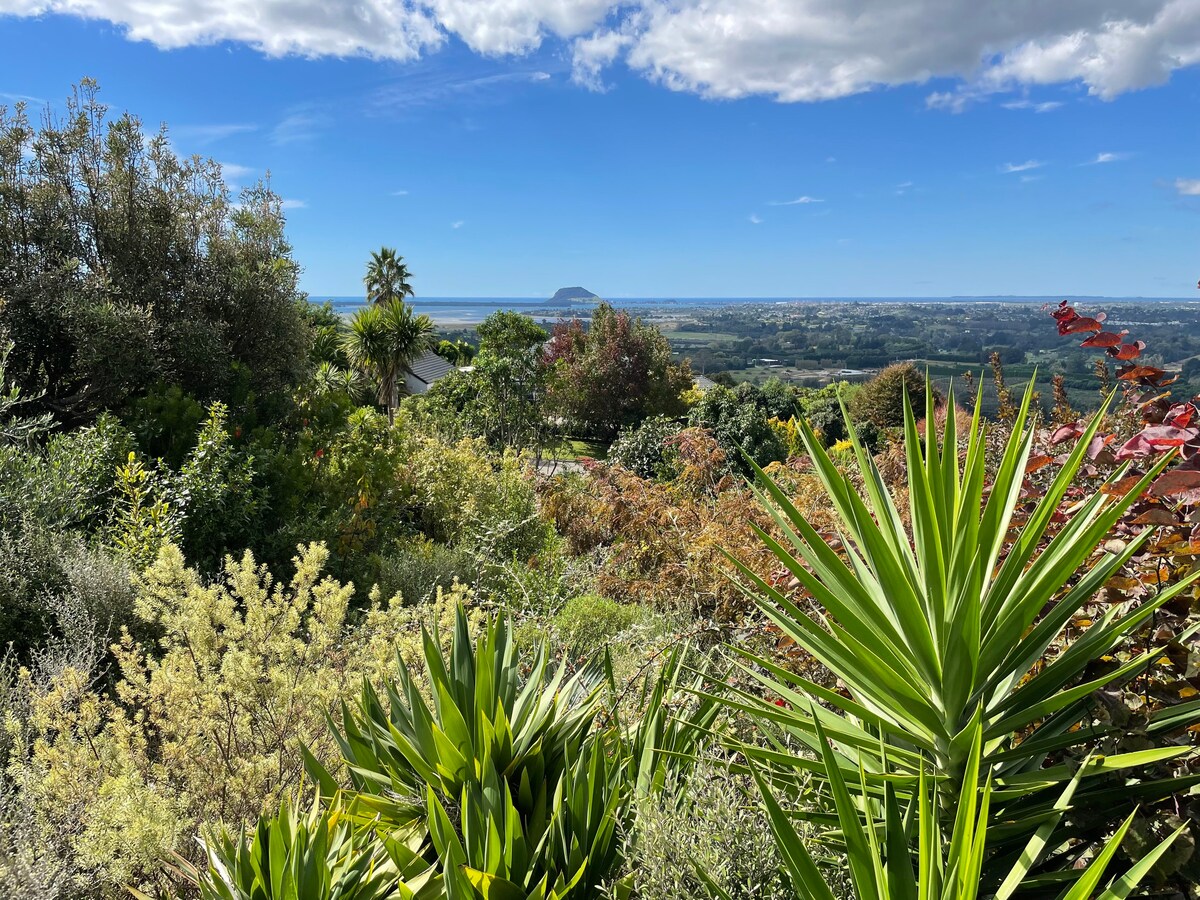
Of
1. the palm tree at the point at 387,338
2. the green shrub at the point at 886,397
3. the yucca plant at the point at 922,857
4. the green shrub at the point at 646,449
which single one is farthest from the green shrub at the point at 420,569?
the green shrub at the point at 886,397

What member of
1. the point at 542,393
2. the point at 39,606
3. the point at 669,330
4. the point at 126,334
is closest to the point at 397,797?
the point at 39,606

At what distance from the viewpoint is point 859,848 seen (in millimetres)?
1413

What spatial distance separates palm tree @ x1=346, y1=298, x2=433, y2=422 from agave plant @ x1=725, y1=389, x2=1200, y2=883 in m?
21.6

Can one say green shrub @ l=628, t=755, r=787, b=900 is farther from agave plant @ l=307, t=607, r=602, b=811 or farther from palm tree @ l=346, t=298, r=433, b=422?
palm tree @ l=346, t=298, r=433, b=422

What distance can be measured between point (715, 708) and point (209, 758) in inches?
87.0

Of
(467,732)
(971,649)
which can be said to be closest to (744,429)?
(467,732)

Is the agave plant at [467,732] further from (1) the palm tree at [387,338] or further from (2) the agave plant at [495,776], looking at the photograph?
(1) the palm tree at [387,338]

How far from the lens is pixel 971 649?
161 centimetres

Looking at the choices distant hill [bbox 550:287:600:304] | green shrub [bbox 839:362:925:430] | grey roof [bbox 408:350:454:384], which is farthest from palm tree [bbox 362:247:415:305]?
distant hill [bbox 550:287:600:304]

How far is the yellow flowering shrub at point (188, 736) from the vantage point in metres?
2.58

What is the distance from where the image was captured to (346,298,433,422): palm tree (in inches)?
891

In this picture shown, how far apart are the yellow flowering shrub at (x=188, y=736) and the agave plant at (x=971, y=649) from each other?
200 centimetres

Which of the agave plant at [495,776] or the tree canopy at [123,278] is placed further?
the tree canopy at [123,278]

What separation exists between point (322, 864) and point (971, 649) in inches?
74.9
